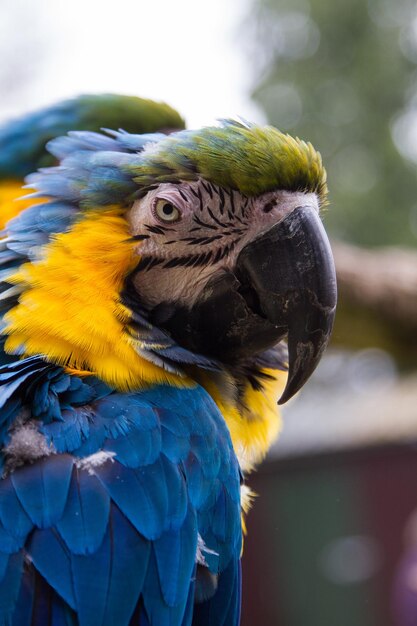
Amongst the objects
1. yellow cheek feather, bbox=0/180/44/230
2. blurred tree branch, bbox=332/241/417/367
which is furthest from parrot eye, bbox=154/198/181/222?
blurred tree branch, bbox=332/241/417/367

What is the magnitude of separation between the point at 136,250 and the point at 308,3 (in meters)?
9.95

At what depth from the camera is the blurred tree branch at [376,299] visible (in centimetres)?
355

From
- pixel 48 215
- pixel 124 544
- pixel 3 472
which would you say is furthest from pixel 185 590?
pixel 48 215

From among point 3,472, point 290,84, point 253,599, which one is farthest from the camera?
point 290,84

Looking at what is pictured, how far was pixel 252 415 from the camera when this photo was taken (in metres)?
1.88

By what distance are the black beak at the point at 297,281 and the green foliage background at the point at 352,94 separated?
801cm

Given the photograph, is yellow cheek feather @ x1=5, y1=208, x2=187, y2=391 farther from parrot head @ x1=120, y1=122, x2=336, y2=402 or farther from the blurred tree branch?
the blurred tree branch

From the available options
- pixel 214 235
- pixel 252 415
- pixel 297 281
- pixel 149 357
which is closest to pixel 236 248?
pixel 214 235

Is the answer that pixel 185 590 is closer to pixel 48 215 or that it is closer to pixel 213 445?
pixel 213 445

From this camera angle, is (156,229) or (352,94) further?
(352,94)

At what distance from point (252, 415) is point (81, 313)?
505 mm

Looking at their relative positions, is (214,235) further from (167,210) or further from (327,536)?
(327,536)

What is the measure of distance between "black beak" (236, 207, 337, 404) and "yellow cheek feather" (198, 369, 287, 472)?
0.19 m

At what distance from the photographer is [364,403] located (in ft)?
22.3
